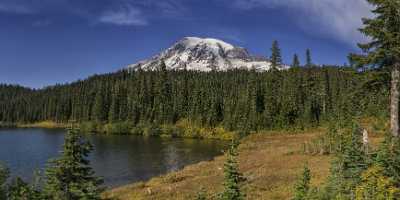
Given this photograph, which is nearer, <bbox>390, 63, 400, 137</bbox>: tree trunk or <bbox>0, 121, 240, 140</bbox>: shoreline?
<bbox>390, 63, 400, 137</bbox>: tree trunk

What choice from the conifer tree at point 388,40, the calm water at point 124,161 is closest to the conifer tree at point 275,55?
the calm water at point 124,161

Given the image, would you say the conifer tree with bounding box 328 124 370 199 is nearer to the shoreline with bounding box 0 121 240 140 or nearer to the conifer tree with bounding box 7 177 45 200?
the conifer tree with bounding box 7 177 45 200

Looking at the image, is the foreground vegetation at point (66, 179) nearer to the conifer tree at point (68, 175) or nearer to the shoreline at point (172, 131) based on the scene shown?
the conifer tree at point (68, 175)

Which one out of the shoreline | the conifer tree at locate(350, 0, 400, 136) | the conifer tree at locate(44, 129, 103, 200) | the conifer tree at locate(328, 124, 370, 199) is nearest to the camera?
the conifer tree at locate(44, 129, 103, 200)

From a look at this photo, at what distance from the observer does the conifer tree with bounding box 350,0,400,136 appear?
24.3 meters

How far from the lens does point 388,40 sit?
24.4 meters

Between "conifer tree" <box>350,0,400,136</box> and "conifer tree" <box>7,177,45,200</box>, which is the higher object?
"conifer tree" <box>350,0,400,136</box>

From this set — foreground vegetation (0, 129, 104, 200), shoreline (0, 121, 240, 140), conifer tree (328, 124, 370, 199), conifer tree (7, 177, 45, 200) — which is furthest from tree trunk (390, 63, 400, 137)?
shoreline (0, 121, 240, 140)

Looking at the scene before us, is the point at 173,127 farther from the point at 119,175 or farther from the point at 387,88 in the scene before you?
the point at 387,88

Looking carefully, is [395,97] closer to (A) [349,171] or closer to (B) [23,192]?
(A) [349,171]

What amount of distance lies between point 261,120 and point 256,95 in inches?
392

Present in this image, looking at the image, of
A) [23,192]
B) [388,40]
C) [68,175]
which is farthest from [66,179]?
[388,40]

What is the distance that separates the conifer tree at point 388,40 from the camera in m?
24.3

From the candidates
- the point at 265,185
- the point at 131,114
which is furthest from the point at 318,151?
the point at 131,114
